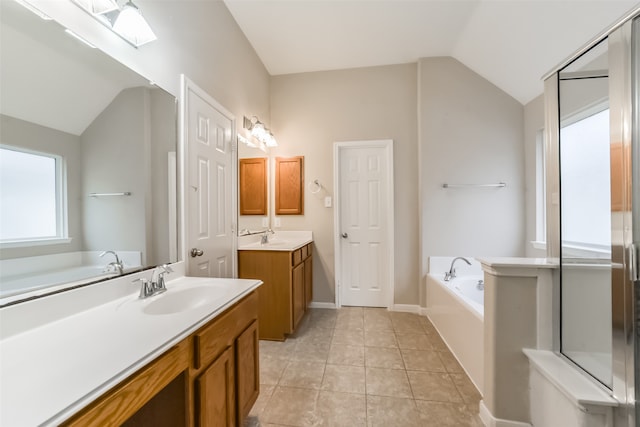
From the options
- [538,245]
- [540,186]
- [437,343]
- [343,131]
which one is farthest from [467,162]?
[437,343]

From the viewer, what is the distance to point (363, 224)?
10.1 ft

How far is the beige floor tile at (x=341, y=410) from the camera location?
1.36 m

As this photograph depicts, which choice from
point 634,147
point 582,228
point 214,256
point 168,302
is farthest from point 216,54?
point 582,228

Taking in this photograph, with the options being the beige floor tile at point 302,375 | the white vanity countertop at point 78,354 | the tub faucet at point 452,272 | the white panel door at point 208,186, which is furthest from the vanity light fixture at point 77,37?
the tub faucet at point 452,272

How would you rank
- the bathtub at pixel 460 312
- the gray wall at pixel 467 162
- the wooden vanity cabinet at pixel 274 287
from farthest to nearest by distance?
the gray wall at pixel 467 162 < the wooden vanity cabinet at pixel 274 287 < the bathtub at pixel 460 312

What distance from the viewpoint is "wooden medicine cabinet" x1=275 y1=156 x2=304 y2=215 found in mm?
3072

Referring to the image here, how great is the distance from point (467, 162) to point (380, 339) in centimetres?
216

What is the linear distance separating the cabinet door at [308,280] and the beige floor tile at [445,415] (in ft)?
4.78

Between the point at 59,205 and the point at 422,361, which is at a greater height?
the point at 59,205

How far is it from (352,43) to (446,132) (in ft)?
4.73

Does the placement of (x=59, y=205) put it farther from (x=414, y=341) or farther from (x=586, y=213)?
(x=414, y=341)

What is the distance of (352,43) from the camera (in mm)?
2600

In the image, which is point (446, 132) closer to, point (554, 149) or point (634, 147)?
point (554, 149)

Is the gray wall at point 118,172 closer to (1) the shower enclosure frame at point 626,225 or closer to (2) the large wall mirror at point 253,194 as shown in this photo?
(2) the large wall mirror at point 253,194
